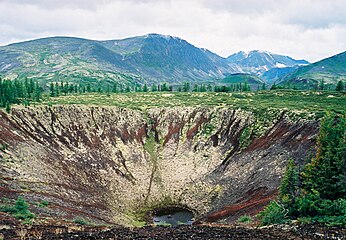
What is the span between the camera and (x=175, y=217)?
54.0 m

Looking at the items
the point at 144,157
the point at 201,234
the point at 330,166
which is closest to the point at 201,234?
the point at 201,234

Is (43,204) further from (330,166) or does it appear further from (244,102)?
(244,102)

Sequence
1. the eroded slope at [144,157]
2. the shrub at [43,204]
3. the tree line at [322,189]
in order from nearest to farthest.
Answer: the tree line at [322,189] < the shrub at [43,204] < the eroded slope at [144,157]

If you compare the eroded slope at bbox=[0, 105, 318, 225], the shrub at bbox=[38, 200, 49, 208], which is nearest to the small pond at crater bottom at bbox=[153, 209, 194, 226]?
the eroded slope at bbox=[0, 105, 318, 225]

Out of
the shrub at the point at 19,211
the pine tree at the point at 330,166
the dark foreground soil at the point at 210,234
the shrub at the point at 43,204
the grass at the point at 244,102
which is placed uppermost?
the grass at the point at 244,102

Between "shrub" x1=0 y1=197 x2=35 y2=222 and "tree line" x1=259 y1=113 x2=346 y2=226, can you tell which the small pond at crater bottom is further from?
"tree line" x1=259 y1=113 x2=346 y2=226

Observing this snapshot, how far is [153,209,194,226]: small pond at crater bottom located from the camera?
5216 centimetres

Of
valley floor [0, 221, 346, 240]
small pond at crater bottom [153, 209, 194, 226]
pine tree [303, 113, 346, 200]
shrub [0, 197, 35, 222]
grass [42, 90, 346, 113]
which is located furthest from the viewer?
grass [42, 90, 346, 113]

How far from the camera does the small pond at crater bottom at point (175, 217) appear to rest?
52.2 m

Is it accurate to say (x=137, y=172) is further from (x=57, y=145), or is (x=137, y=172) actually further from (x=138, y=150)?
(x=57, y=145)

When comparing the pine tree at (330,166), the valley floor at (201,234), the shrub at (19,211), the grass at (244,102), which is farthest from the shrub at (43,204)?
the grass at (244,102)

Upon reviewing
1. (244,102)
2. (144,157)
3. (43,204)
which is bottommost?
(144,157)

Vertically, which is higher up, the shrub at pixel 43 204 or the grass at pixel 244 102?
the grass at pixel 244 102

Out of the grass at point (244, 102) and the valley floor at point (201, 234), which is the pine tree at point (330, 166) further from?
the grass at point (244, 102)
